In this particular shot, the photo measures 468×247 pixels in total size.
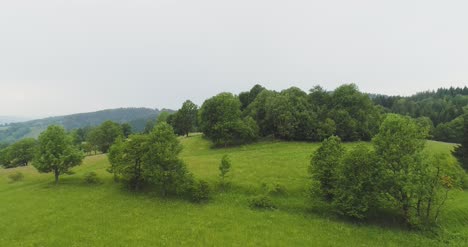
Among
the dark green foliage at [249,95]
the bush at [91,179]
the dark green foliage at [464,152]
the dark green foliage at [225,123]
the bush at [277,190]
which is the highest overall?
the dark green foliage at [249,95]

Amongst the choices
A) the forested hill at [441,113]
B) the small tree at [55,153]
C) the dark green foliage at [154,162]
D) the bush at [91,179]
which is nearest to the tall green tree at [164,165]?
the dark green foliage at [154,162]

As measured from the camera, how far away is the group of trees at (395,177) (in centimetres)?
3039

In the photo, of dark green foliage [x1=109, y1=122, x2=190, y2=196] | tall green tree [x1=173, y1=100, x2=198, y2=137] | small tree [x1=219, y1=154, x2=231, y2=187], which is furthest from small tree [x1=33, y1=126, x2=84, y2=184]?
tall green tree [x1=173, y1=100, x2=198, y2=137]

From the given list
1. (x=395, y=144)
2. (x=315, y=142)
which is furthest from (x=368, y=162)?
(x=315, y=142)

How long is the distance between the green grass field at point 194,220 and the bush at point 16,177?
5294mm

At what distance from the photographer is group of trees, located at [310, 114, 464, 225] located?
30391mm

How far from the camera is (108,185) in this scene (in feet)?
145

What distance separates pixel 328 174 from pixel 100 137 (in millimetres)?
91262

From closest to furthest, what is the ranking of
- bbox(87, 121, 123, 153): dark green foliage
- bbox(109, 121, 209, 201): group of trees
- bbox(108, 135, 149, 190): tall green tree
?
1. bbox(109, 121, 209, 201): group of trees
2. bbox(108, 135, 149, 190): tall green tree
3. bbox(87, 121, 123, 153): dark green foliage

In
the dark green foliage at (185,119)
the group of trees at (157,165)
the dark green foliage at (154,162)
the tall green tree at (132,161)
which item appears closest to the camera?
the group of trees at (157,165)

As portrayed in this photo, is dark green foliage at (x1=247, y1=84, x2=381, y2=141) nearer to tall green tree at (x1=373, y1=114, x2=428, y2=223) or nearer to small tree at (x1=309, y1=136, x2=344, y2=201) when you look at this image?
small tree at (x1=309, y1=136, x2=344, y2=201)

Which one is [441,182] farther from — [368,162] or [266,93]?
[266,93]

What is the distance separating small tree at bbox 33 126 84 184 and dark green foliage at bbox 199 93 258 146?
3519 cm

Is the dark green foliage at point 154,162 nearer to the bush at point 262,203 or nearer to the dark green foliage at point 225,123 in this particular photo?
the bush at point 262,203
